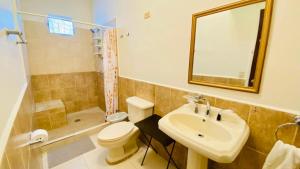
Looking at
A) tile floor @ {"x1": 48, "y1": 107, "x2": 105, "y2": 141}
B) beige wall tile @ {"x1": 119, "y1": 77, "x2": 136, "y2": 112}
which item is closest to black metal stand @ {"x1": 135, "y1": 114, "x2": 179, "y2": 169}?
beige wall tile @ {"x1": 119, "y1": 77, "x2": 136, "y2": 112}

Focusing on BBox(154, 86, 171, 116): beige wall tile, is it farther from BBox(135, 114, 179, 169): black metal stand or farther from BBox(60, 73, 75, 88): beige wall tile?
BBox(60, 73, 75, 88): beige wall tile

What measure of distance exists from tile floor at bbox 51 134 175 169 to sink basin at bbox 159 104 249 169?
720mm

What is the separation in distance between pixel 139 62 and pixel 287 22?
1.51 m

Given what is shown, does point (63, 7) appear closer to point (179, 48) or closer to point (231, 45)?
point (179, 48)

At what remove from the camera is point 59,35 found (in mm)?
2809

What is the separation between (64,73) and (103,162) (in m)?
2.12

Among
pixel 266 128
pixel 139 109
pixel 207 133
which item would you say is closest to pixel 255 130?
pixel 266 128

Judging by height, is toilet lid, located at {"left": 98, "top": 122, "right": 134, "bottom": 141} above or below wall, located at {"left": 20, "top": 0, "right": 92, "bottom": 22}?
below

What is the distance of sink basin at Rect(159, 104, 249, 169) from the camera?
2.65ft

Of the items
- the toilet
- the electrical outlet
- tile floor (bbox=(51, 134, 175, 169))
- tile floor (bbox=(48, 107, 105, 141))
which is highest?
the electrical outlet

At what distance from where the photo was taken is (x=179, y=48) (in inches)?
56.5

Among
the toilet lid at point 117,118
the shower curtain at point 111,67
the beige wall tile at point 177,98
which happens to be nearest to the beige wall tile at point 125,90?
the shower curtain at point 111,67

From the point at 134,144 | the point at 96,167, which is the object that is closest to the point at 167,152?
the point at 134,144

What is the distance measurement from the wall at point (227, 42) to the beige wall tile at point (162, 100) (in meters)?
0.43
